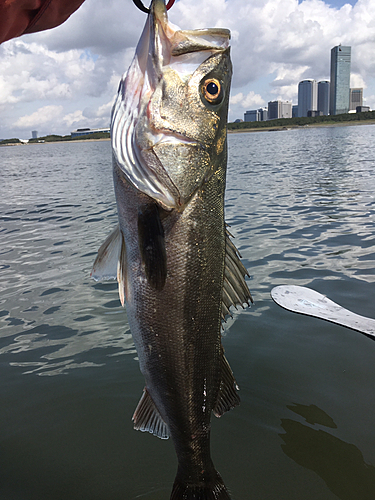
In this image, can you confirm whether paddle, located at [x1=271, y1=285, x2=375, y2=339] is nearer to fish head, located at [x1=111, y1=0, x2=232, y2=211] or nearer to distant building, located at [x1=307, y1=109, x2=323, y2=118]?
fish head, located at [x1=111, y1=0, x2=232, y2=211]

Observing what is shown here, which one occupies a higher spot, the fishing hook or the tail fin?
the fishing hook

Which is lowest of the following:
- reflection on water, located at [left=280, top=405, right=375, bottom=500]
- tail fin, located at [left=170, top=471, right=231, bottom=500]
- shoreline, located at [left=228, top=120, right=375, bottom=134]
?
reflection on water, located at [left=280, top=405, right=375, bottom=500]

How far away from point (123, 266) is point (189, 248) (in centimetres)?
43

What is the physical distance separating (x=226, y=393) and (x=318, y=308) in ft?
9.54

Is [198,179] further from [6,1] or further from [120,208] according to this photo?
[6,1]

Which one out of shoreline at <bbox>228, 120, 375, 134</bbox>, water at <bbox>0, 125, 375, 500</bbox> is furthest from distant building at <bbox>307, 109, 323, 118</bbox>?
water at <bbox>0, 125, 375, 500</bbox>

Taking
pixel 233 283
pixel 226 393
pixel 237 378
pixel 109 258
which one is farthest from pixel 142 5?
pixel 237 378

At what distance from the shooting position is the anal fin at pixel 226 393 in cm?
252

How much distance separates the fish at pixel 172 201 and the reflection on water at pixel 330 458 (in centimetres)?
208

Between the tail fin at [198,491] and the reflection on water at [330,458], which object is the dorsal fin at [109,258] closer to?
the tail fin at [198,491]

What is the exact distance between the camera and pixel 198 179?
84.0 inches

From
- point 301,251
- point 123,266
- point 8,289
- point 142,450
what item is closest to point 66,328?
point 8,289

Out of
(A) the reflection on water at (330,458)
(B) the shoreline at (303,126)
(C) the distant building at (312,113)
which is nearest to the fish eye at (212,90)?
(A) the reflection on water at (330,458)

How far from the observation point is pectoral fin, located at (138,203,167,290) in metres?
2.11
